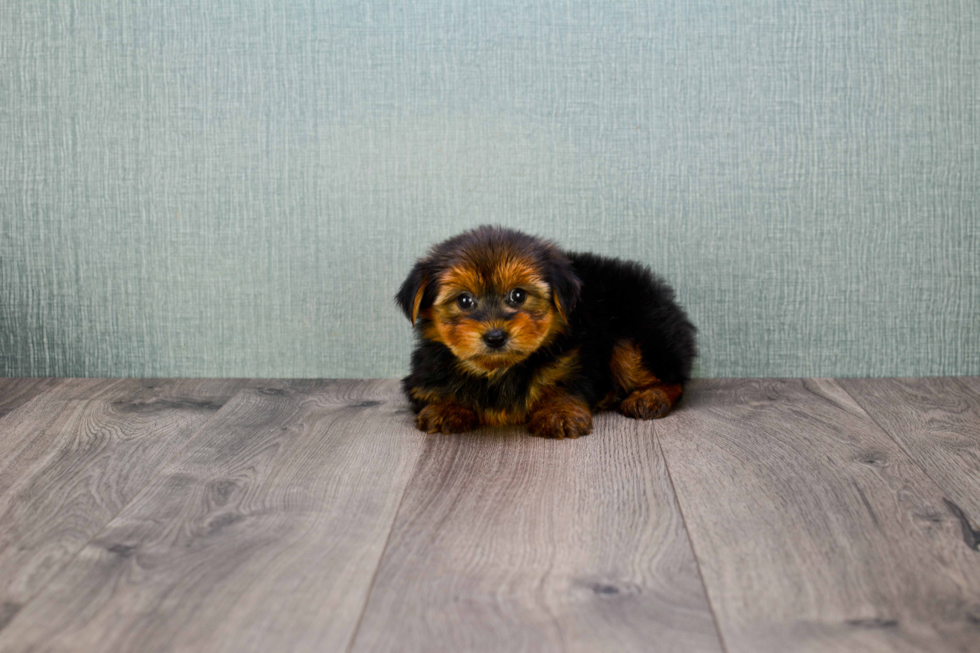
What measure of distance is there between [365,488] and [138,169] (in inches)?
65.5

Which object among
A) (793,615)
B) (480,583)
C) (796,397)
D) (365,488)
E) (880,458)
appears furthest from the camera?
(796,397)

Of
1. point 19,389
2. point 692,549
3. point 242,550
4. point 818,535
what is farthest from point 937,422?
point 19,389

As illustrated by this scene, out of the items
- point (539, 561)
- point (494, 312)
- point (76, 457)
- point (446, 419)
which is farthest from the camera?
point (446, 419)

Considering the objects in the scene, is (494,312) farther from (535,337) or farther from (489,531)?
(489,531)

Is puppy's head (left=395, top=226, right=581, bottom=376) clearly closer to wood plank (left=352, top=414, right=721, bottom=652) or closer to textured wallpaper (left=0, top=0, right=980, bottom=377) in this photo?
wood plank (left=352, top=414, right=721, bottom=652)

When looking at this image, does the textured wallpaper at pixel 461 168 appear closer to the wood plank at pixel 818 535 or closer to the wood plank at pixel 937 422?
the wood plank at pixel 937 422

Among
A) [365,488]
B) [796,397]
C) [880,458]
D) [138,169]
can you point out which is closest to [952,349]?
[796,397]

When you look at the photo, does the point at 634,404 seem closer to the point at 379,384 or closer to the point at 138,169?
the point at 379,384

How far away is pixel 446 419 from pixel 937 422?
139 cm

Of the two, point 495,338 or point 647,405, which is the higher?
point 495,338

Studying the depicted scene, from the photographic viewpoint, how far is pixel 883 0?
9.38 feet

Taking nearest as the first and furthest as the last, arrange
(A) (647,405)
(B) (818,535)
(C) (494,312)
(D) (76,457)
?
(B) (818,535), (D) (76,457), (C) (494,312), (A) (647,405)

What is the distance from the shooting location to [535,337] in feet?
7.74

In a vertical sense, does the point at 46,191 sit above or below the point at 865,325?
above
